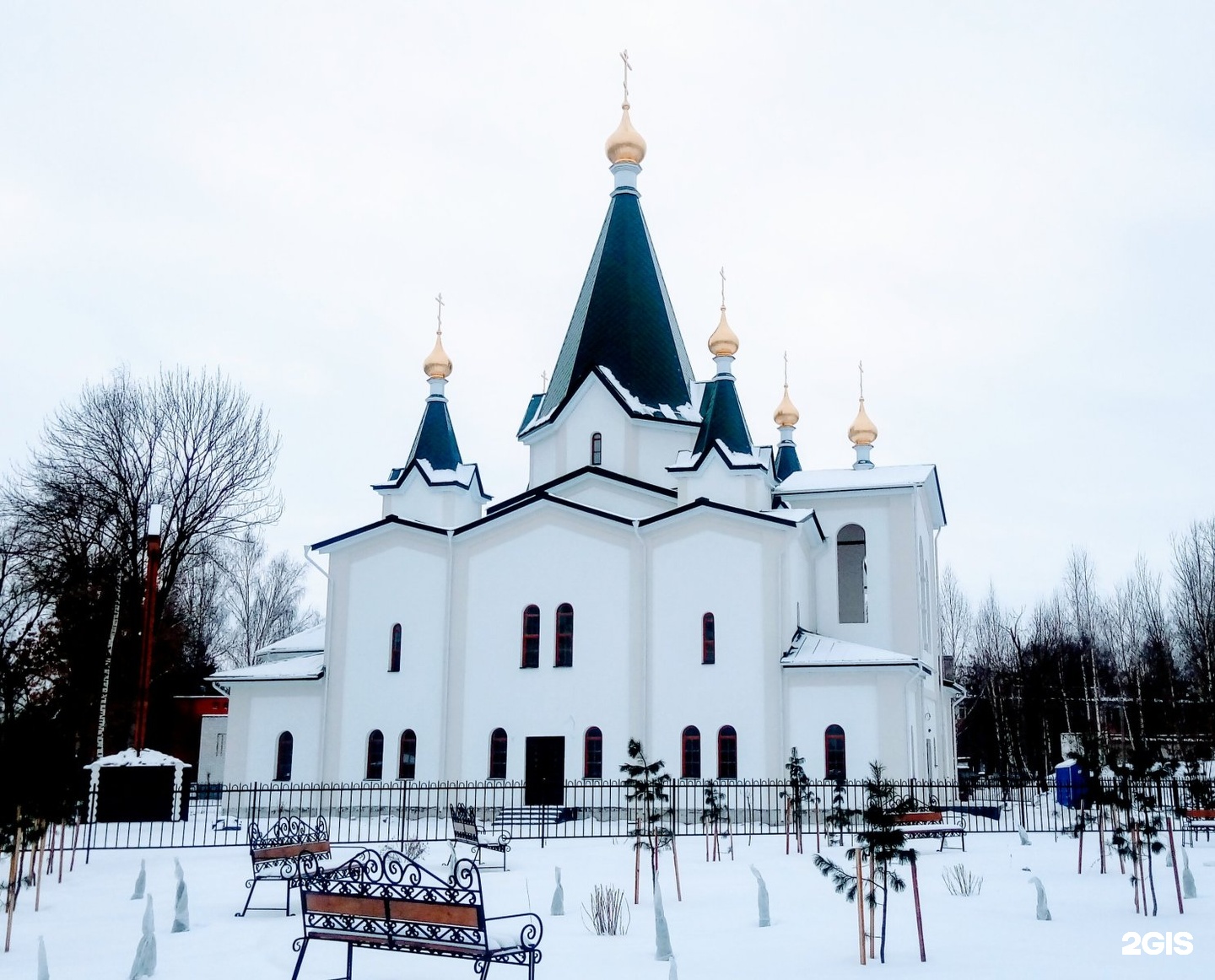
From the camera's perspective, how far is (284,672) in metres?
26.2

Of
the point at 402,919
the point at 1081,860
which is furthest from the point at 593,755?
the point at 402,919

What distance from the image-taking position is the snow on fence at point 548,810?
1930 cm

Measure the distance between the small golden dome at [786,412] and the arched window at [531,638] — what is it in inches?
505

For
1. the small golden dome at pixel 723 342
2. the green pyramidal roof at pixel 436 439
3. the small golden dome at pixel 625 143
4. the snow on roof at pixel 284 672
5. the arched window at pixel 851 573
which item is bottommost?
the snow on roof at pixel 284 672

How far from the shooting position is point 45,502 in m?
27.9

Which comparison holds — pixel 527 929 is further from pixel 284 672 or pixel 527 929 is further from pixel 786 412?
pixel 786 412

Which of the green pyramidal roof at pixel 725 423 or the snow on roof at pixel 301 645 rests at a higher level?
the green pyramidal roof at pixel 725 423

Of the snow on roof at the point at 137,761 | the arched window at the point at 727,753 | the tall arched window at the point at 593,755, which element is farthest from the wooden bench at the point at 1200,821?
the snow on roof at the point at 137,761

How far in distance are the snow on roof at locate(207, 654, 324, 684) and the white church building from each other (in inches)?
3.1

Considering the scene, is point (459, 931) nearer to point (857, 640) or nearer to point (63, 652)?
point (857, 640)

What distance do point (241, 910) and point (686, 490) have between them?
15703 millimetres

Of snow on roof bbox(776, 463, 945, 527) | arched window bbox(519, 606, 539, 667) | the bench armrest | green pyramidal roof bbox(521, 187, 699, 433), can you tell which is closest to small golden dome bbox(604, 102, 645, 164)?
green pyramidal roof bbox(521, 187, 699, 433)

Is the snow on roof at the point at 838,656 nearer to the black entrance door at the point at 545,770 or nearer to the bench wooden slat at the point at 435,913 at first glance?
the black entrance door at the point at 545,770

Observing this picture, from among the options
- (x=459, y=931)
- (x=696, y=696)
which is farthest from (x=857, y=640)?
(x=459, y=931)
